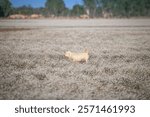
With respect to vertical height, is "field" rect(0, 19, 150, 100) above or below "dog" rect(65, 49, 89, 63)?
below

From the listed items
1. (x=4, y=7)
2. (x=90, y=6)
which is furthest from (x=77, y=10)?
(x=4, y=7)

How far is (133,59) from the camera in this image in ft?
42.9

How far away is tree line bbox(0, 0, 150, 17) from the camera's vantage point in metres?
98.6

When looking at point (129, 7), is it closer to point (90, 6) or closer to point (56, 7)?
point (90, 6)

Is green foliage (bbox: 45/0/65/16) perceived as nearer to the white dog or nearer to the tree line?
the tree line

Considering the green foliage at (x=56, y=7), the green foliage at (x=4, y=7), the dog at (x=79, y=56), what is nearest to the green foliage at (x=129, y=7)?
the green foliage at (x=56, y=7)

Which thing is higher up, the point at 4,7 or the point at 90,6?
the point at 90,6

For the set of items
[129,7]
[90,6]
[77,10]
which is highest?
[90,6]

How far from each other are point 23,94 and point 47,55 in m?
6.03

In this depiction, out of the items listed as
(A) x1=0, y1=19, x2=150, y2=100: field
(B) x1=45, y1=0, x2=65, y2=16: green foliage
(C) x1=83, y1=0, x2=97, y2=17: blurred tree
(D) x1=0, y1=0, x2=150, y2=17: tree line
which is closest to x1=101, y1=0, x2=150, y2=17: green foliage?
(D) x1=0, y1=0, x2=150, y2=17: tree line

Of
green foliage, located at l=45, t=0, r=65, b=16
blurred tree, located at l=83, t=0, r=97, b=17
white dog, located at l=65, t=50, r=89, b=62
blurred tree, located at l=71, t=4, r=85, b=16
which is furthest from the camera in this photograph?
blurred tree, located at l=83, t=0, r=97, b=17

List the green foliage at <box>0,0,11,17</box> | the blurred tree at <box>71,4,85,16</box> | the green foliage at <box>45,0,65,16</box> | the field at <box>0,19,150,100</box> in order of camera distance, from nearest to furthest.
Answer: the field at <box>0,19,150,100</box>, the green foliage at <box>0,0,11,17</box>, the blurred tree at <box>71,4,85,16</box>, the green foliage at <box>45,0,65,16</box>

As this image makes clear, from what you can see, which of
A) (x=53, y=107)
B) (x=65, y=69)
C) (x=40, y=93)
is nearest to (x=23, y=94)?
(x=40, y=93)

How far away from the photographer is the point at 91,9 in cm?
11731
